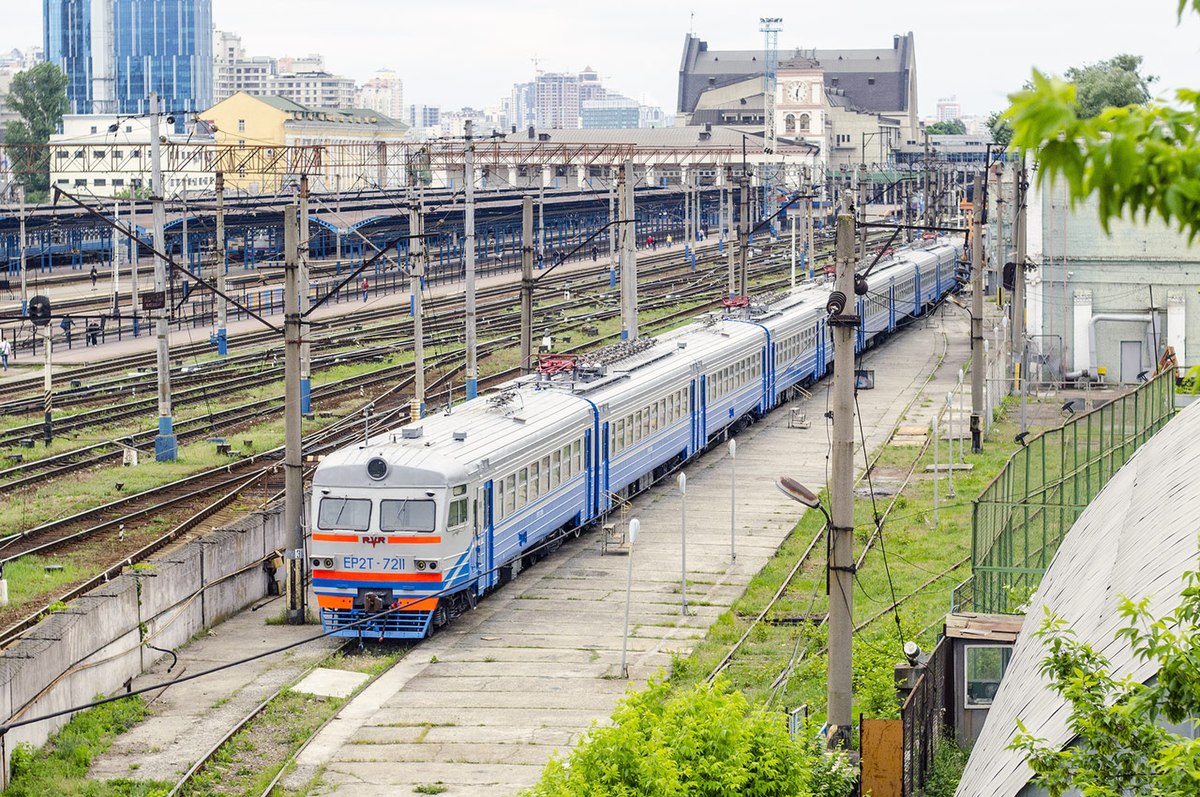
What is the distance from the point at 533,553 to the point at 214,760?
34.5 feet

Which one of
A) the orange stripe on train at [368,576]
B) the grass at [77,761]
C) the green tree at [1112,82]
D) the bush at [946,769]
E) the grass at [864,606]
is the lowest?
the bush at [946,769]

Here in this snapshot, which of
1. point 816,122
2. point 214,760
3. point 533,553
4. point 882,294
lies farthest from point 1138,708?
point 816,122

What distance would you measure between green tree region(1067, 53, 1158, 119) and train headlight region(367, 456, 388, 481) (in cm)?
7552

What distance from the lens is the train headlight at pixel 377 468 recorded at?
24.8m

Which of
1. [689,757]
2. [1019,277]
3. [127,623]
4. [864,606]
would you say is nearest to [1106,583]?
[689,757]

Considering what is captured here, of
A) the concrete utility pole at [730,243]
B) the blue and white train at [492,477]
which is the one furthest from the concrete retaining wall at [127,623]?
the concrete utility pole at [730,243]

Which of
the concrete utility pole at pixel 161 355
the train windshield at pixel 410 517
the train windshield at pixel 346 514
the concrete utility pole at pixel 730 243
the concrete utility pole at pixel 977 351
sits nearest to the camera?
the train windshield at pixel 410 517

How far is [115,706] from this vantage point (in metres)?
21.7

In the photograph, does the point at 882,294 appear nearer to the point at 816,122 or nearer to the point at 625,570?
the point at 625,570

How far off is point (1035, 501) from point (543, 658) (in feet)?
28.1

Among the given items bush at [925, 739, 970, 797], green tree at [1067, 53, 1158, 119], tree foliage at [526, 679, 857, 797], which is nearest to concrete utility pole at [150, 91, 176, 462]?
bush at [925, 739, 970, 797]

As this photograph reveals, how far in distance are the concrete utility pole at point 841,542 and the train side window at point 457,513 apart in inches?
341

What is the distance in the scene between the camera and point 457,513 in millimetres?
25016

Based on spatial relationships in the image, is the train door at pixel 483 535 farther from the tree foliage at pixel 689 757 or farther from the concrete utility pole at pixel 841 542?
the tree foliage at pixel 689 757
